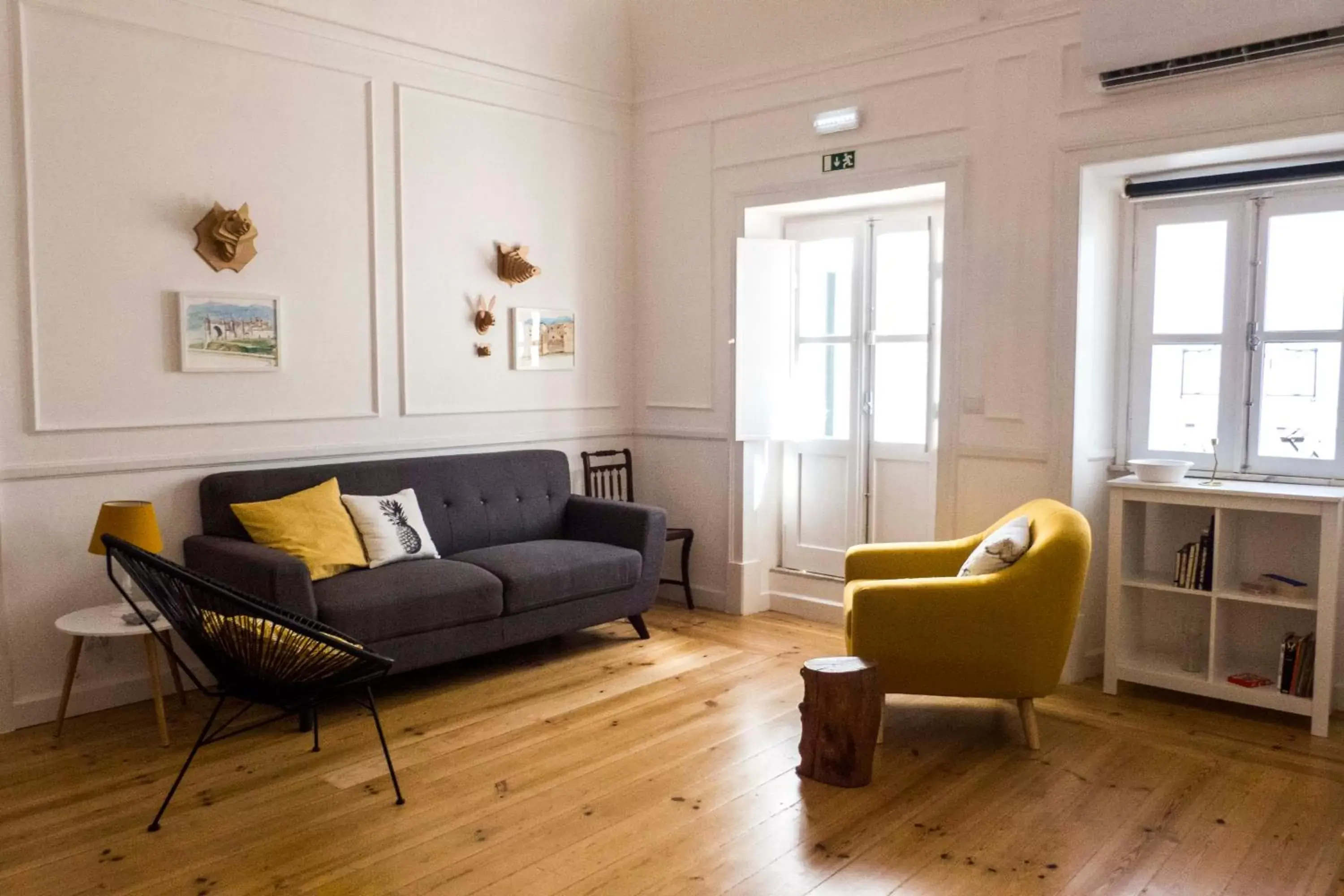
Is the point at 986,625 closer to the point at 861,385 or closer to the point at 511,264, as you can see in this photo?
the point at 861,385

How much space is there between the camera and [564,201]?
236 inches

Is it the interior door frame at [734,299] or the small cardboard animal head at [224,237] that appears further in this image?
the interior door frame at [734,299]

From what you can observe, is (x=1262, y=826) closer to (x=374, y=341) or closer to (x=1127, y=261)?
(x=1127, y=261)

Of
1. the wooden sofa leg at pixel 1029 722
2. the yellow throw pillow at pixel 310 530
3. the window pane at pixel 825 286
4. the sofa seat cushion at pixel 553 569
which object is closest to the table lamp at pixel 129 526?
the yellow throw pillow at pixel 310 530

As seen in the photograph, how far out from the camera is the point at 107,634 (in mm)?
3779

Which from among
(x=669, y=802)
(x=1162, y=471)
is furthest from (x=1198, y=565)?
(x=669, y=802)

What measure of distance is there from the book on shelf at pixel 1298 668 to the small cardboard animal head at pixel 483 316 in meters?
3.94

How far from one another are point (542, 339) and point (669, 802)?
3.12 m

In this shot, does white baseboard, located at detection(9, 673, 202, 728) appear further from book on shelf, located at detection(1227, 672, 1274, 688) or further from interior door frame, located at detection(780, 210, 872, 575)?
book on shelf, located at detection(1227, 672, 1274, 688)

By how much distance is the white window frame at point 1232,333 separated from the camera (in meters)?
4.35

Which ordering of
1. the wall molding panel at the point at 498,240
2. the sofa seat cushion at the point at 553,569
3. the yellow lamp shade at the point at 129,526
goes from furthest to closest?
the wall molding panel at the point at 498,240, the sofa seat cushion at the point at 553,569, the yellow lamp shade at the point at 129,526

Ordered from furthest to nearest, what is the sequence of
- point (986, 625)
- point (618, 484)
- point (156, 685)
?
point (618, 484) → point (156, 685) → point (986, 625)

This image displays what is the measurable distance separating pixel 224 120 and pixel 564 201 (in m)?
1.97

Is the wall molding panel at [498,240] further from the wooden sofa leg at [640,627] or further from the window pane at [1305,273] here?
the window pane at [1305,273]
